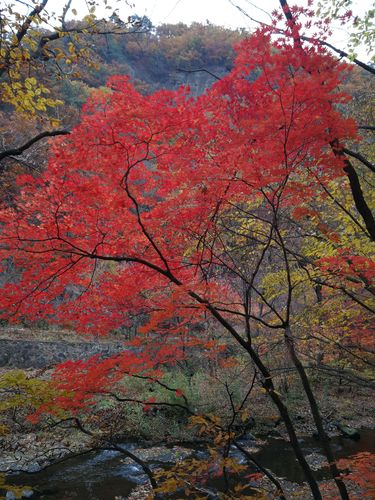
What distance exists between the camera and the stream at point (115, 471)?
8031 millimetres

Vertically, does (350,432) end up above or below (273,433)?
above

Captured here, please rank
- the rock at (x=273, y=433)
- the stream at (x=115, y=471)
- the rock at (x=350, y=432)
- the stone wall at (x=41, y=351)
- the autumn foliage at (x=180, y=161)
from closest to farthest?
the autumn foliage at (x=180, y=161) → the stream at (x=115, y=471) → the rock at (x=350, y=432) → the rock at (x=273, y=433) → the stone wall at (x=41, y=351)

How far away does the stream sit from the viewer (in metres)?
8.03

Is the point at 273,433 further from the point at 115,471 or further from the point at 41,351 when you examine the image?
the point at 41,351

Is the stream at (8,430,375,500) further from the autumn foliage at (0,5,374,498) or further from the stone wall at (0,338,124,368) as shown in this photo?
the stone wall at (0,338,124,368)

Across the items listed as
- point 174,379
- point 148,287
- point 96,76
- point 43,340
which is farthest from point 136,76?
point 148,287

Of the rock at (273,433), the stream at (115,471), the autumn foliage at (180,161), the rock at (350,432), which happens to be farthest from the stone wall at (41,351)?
the autumn foliage at (180,161)

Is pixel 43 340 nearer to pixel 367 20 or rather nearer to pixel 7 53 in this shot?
pixel 7 53

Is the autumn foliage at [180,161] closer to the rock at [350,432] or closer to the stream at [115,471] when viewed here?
the stream at [115,471]

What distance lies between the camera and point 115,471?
9.14 m

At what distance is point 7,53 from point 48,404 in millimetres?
4208

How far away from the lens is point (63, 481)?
8.41 metres

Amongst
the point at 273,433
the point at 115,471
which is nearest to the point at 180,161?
the point at 115,471

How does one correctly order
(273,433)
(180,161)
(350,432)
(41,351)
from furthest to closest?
(41,351), (273,433), (350,432), (180,161)
